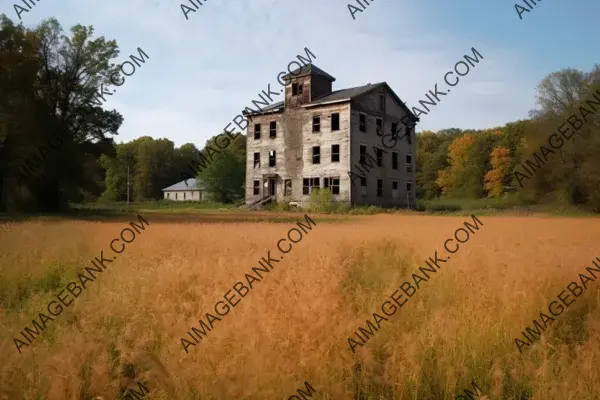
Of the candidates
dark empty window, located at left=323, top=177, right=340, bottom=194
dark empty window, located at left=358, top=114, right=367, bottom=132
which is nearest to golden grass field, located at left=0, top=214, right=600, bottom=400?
dark empty window, located at left=323, top=177, right=340, bottom=194

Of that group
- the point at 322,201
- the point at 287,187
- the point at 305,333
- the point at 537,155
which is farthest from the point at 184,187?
the point at 305,333

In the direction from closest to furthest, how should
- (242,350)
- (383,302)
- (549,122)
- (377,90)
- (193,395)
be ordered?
(193,395), (242,350), (383,302), (549,122), (377,90)

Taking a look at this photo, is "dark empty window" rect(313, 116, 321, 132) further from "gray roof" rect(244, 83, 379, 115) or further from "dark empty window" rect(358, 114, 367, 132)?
"dark empty window" rect(358, 114, 367, 132)

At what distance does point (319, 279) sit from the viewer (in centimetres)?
542

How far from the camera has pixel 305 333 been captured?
3.81 meters

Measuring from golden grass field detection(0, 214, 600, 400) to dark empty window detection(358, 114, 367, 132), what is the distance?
1165 inches

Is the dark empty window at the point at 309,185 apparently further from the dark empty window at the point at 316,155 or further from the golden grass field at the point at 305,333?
the golden grass field at the point at 305,333

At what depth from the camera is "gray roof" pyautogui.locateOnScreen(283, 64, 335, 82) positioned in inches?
1495

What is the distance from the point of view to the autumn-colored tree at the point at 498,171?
60.6 m

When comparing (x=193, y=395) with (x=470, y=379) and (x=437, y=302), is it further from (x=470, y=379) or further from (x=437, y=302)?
(x=437, y=302)

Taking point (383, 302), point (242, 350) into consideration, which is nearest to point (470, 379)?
point (383, 302)

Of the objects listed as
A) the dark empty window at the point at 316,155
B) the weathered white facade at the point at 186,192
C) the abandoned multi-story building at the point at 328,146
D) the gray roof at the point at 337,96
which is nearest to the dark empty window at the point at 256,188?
the abandoned multi-story building at the point at 328,146

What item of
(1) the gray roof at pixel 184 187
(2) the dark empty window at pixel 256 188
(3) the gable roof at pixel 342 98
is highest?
(3) the gable roof at pixel 342 98

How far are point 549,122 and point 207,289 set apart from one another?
34.4 metres
